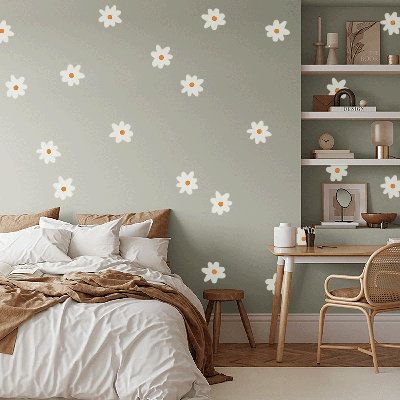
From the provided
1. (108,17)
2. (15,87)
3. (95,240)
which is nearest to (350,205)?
(95,240)

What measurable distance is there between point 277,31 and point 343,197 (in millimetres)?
1408

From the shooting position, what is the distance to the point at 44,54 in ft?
17.4

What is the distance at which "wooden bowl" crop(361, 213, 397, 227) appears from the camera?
523 cm

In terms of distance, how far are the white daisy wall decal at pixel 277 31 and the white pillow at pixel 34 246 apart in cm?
221

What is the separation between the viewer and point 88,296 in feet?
11.9

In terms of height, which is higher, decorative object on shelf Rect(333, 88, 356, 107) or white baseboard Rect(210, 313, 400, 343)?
decorative object on shelf Rect(333, 88, 356, 107)

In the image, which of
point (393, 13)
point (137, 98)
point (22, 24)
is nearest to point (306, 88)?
point (393, 13)

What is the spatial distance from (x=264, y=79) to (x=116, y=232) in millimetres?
1669

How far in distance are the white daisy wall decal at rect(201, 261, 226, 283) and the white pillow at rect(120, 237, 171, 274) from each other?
1.53 feet

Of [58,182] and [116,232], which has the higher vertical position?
[58,182]

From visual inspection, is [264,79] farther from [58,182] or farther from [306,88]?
[58,182]

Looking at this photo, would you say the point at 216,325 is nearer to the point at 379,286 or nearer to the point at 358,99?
the point at 379,286

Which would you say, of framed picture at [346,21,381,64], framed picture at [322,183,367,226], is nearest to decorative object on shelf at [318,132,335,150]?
framed picture at [322,183,367,226]

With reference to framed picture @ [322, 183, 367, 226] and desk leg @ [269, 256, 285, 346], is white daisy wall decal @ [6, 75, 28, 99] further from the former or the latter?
framed picture @ [322, 183, 367, 226]
